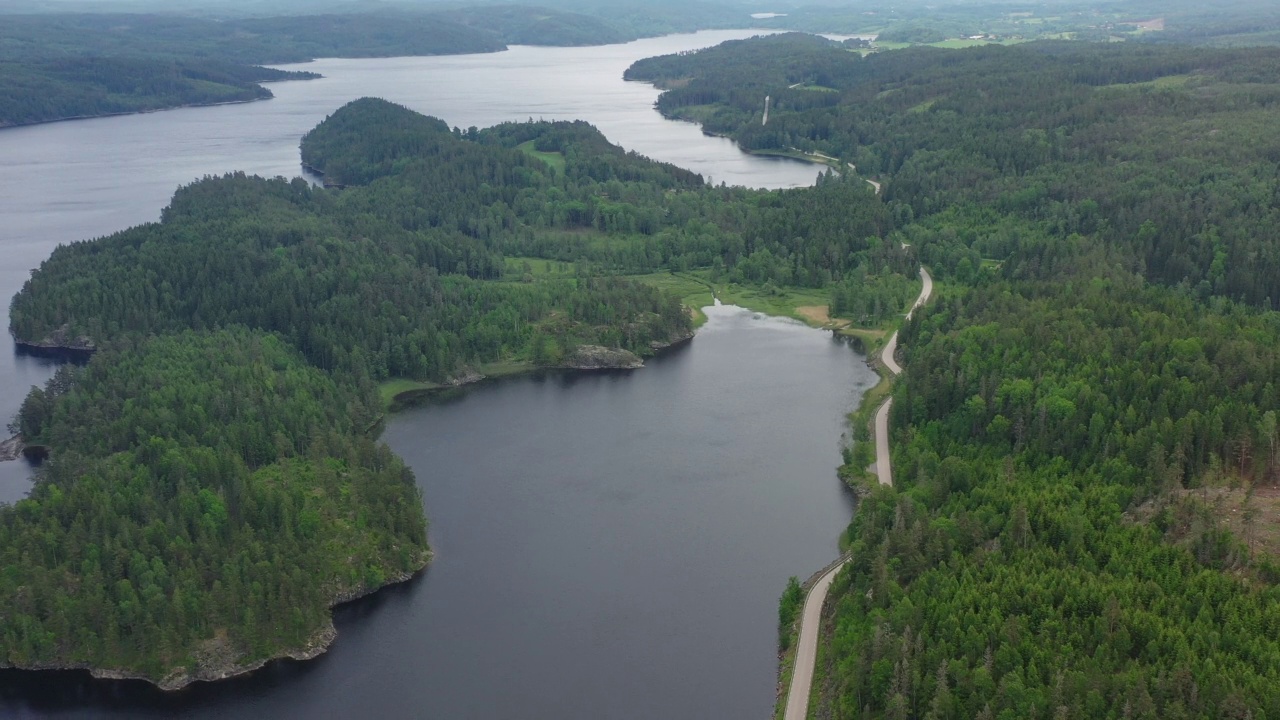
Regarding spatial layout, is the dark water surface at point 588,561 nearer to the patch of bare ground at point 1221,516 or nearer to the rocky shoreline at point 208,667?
the rocky shoreline at point 208,667

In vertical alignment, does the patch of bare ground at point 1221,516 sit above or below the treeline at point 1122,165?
below

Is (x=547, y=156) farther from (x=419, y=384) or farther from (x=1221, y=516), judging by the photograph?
(x=1221, y=516)

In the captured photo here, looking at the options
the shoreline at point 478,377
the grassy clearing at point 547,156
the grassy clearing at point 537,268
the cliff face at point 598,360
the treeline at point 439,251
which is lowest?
the shoreline at point 478,377

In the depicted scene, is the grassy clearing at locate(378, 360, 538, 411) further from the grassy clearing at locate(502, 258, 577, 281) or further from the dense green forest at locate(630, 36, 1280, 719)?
the dense green forest at locate(630, 36, 1280, 719)

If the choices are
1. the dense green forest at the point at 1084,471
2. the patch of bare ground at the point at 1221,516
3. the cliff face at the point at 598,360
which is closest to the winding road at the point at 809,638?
the dense green forest at the point at 1084,471

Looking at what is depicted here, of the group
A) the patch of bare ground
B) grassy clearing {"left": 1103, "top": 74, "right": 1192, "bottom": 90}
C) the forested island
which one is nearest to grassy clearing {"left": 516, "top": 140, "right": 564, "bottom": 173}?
the forested island

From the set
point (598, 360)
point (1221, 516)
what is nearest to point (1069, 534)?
point (1221, 516)
